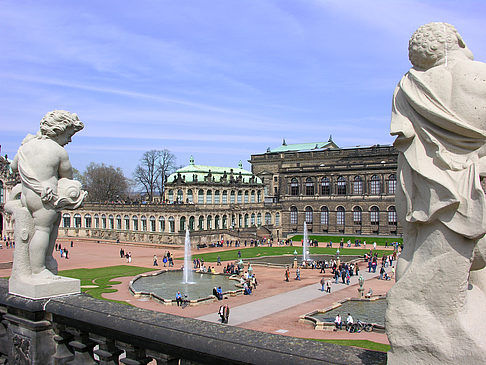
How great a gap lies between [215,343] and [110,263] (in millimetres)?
41751

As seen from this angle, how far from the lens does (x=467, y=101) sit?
287 centimetres

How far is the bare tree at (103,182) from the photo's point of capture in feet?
314

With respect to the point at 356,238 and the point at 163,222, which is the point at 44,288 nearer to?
the point at 163,222

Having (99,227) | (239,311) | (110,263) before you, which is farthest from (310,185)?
(239,311)

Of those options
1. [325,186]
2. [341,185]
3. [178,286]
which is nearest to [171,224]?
[325,186]

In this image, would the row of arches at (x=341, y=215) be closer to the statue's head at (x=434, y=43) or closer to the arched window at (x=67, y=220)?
the arched window at (x=67, y=220)

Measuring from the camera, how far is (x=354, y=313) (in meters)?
23.6

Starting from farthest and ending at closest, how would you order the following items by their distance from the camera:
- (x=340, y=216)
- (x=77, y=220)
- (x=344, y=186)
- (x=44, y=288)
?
(x=344, y=186)
(x=340, y=216)
(x=77, y=220)
(x=44, y=288)

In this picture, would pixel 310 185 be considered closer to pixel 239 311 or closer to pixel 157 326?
pixel 239 311

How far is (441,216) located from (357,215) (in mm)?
75246

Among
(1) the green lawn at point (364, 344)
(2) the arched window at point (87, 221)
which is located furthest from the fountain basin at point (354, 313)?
(2) the arched window at point (87, 221)

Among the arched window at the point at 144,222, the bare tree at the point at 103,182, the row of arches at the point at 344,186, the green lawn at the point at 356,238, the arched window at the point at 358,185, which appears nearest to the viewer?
the green lawn at the point at 356,238

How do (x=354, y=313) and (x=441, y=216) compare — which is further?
(x=354, y=313)

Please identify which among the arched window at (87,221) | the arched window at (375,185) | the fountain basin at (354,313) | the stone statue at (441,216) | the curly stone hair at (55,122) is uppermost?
the arched window at (375,185)
